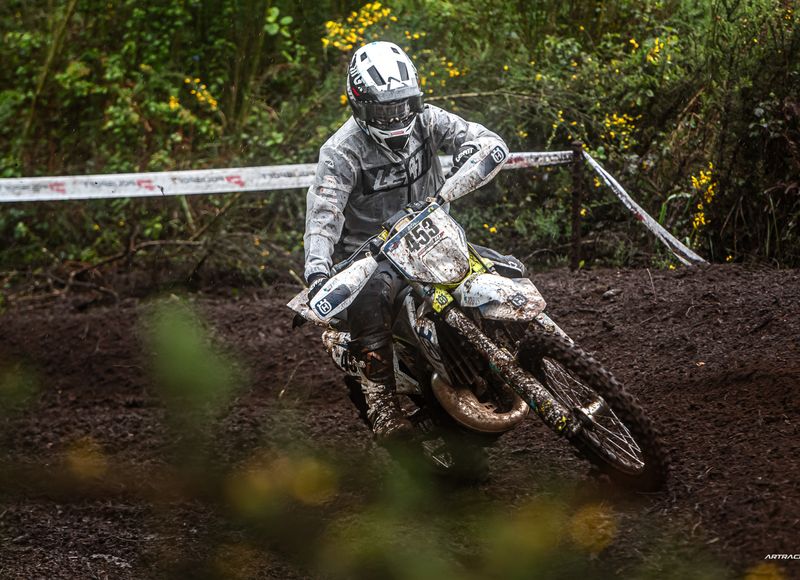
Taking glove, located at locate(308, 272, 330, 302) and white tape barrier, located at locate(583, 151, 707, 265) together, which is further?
white tape barrier, located at locate(583, 151, 707, 265)

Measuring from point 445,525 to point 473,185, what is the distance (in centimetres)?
163

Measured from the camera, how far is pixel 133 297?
1009 centimetres

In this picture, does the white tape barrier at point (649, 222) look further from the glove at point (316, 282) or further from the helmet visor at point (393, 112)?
the glove at point (316, 282)

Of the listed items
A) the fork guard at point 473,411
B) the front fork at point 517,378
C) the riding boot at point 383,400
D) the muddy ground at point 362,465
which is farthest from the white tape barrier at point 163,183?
the front fork at point 517,378

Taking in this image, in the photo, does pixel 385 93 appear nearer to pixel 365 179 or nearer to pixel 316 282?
pixel 365 179

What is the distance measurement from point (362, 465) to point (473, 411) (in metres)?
1.27

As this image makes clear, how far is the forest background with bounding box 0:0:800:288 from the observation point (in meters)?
8.61

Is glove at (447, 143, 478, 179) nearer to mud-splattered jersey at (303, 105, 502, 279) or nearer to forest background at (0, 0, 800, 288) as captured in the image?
mud-splattered jersey at (303, 105, 502, 279)

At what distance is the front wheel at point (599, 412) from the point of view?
4.38 m

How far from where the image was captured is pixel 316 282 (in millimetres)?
4855

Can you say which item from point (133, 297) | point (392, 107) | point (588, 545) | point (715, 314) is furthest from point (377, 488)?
point (133, 297)

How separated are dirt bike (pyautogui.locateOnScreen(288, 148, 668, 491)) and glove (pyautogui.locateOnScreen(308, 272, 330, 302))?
0.30ft

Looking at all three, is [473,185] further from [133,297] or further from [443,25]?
[443,25]

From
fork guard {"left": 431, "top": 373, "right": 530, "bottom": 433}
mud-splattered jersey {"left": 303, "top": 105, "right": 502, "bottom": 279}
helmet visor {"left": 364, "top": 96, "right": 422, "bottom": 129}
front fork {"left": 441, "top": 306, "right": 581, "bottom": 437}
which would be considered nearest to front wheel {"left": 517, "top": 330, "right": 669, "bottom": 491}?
front fork {"left": 441, "top": 306, "right": 581, "bottom": 437}
